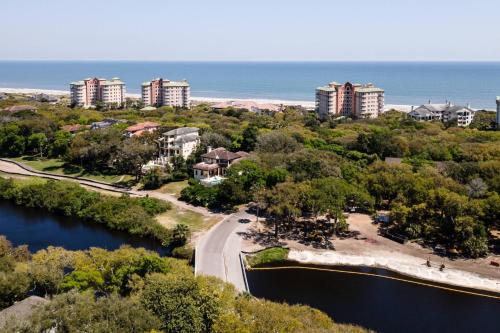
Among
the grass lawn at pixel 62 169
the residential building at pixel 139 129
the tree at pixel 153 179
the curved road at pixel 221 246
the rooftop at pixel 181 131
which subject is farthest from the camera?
the residential building at pixel 139 129

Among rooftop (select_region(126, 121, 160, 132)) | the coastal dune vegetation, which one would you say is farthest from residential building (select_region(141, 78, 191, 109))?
the coastal dune vegetation

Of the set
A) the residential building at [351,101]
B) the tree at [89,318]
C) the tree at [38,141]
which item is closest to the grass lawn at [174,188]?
the tree at [38,141]

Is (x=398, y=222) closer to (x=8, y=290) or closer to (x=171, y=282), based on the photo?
(x=171, y=282)

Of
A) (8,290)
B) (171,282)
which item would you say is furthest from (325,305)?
(8,290)

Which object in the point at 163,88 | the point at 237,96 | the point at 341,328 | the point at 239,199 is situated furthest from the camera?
the point at 237,96

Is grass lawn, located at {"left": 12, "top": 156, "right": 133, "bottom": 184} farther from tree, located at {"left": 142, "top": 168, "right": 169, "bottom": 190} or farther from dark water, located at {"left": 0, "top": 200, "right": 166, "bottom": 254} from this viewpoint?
dark water, located at {"left": 0, "top": 200, "right": 166, "bottom": 254}

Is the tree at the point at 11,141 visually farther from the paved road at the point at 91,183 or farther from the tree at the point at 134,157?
the tree at the point at 134,157

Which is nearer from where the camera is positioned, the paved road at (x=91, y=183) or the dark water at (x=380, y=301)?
the dark water at (x=380, y=301)
